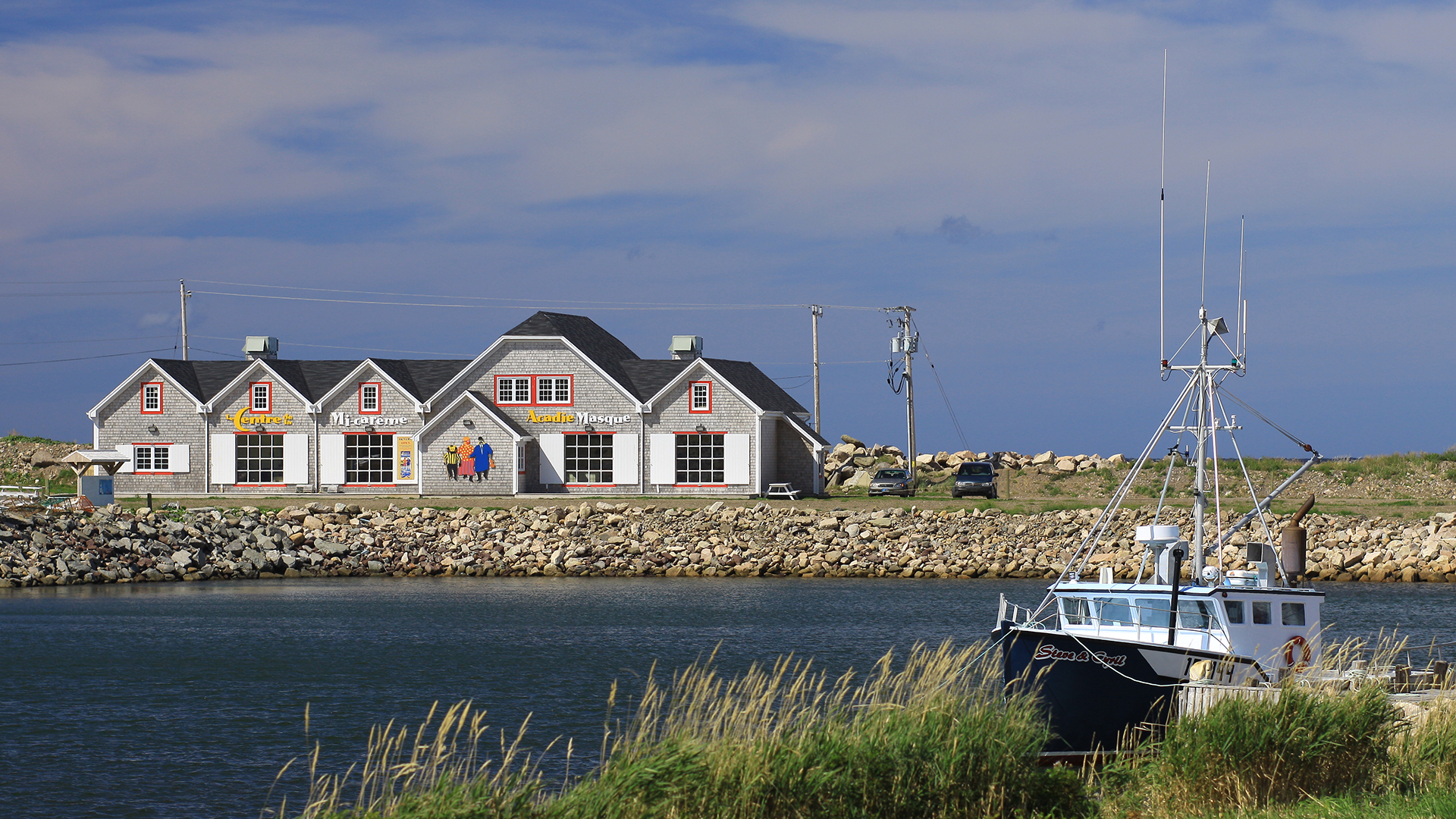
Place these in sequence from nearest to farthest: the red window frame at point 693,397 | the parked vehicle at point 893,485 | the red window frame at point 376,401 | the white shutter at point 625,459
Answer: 1. the red window frame at point 693,397
2. the white shutter at point 625,459
3. the red window frame at point 376,401
4. the parked vehicle at point 893,485

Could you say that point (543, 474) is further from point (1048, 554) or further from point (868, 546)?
point (1048, 554)

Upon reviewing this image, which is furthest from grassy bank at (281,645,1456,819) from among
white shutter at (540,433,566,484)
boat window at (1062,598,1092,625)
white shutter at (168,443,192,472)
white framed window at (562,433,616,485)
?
white shutter at (168,443,192,472)

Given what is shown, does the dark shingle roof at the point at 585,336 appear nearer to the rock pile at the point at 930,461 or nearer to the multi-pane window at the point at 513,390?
the multi-pane window at the point at 513,390

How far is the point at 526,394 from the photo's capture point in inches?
2371

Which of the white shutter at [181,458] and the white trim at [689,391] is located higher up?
the white trim at [689,391]

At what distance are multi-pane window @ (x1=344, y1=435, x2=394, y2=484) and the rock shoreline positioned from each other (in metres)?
5.28

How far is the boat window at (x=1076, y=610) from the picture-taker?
2064 cm

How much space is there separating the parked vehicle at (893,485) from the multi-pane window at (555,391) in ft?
44.4

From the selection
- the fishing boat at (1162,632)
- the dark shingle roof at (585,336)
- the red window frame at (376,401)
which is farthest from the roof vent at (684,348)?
the fishing boat at (1162,632)

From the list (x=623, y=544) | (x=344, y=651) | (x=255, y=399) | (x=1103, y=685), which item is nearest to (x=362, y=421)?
(x=255, y=399)

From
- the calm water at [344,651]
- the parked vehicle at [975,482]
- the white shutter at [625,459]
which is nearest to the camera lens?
the calm water at [344,651]

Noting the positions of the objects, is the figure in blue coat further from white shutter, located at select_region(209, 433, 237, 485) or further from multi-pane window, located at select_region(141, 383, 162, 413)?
multi-pane window, located at select_region(141, 383, 162, 413)

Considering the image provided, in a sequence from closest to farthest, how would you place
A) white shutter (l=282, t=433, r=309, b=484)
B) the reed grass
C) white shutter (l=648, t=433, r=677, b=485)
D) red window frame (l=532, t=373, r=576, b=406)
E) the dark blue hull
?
the reed grass → the dark blue hull → white shutter (l=648, t=433, r=677, b=485) → red window frame (l=532, t=373, r=576, b=406) → white shutter (l=282, t=433, r=309, b=484)

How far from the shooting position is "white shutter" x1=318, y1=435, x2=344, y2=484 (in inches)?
2386
